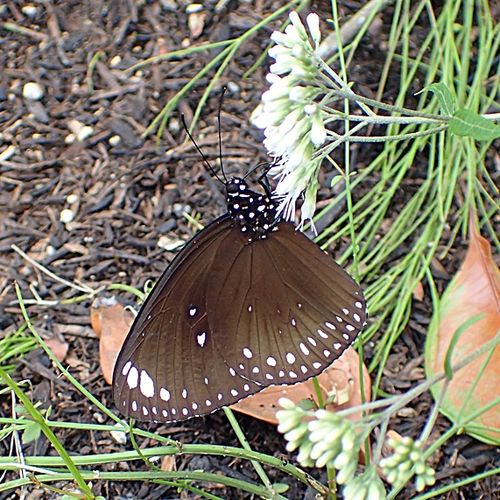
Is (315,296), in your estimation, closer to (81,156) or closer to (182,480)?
(182,480)

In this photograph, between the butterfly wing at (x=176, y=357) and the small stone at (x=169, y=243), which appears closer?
the butterfly wing at (x=176, y=357)

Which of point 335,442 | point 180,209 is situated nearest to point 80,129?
point 180,209

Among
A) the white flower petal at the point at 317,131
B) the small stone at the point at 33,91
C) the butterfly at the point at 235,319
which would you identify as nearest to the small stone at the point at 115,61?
the small stone at the point at 33,91

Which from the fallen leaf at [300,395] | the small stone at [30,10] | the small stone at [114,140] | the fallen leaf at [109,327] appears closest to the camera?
the fallen leaf at [300,395]

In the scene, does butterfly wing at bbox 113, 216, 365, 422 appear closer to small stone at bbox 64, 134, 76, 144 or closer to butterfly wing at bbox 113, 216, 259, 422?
butterfly wing at bbox 113, 216, 259, 422

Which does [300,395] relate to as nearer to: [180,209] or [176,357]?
[176,357]

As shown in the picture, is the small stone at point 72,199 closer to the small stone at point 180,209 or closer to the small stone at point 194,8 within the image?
the small stone at point 180,209

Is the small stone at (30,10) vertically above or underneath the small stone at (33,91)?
above
